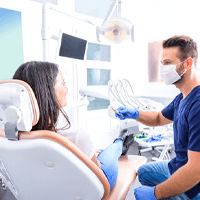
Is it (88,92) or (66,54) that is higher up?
(66,54)

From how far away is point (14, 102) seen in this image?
1.59ft

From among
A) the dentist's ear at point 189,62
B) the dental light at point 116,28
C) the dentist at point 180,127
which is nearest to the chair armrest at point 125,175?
the dentist at point 180,127

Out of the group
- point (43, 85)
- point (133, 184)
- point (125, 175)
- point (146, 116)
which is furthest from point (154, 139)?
point (43, 85)

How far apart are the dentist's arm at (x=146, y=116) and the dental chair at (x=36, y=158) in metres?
0.78

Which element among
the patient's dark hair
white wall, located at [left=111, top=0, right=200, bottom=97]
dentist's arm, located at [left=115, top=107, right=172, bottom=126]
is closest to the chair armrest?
dentist's arm, located at [left=115, top=107, right=172, bottom=126]

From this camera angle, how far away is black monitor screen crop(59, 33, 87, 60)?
4.33ft

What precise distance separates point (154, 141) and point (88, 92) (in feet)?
4.43

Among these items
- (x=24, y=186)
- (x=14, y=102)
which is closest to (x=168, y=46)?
(x=14, y=102)

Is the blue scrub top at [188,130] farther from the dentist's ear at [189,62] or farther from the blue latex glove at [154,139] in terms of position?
the blue latex glove at [154,139]

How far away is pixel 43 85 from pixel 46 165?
1.09 feet

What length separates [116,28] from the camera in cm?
124

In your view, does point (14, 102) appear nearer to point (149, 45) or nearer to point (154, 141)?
point (154, 141)

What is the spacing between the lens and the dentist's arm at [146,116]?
135 cm

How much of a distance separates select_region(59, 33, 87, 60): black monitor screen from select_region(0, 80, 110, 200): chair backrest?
0.88 m
